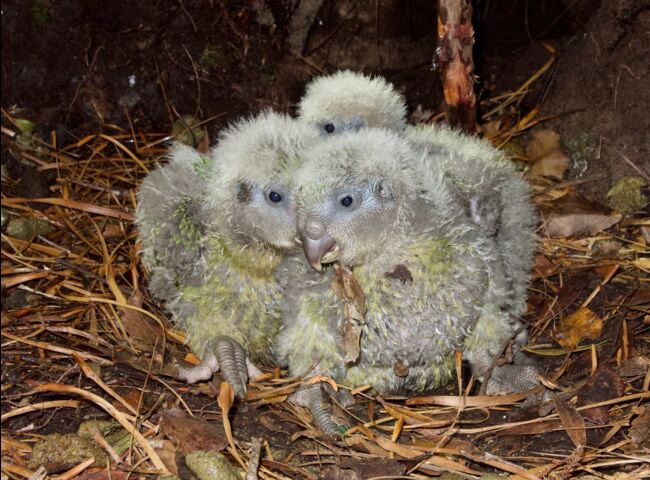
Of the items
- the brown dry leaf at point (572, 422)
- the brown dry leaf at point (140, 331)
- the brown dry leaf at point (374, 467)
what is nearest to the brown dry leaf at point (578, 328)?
the brown dry leaf at point (572, 422)

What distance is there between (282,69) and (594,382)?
2.72 m

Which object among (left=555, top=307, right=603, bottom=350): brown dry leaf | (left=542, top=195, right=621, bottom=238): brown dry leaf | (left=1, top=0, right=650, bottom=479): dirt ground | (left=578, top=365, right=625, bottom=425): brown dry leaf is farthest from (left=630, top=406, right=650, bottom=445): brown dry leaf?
(left=542, top=195, right=621, bottom=238): brown dry leaf

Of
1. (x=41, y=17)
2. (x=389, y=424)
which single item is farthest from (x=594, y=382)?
(x=41, y=17)

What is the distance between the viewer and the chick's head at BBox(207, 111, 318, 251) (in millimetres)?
3254

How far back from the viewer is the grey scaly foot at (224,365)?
11.1 feet

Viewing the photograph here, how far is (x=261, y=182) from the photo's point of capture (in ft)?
10.7

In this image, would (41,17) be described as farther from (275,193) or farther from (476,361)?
(476,361)

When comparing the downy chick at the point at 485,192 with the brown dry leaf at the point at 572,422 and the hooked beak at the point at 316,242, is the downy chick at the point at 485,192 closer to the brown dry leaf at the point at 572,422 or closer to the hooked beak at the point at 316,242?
the brown dry leaf at the point at 572,422

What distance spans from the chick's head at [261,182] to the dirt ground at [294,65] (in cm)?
87

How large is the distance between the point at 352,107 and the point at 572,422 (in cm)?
193

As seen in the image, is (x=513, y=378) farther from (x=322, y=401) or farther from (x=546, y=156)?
(x=546, y=156)

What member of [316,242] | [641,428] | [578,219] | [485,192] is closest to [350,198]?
[316,242]

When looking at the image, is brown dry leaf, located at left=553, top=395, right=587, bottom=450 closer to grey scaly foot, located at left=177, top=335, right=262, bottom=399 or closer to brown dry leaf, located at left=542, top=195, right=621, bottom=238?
grey scaly foot, located at left=177, top=335, right=262, bottom=399

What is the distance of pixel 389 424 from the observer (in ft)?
10.8
